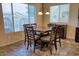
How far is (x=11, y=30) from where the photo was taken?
1.47 meters

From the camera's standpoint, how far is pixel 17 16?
1.46 metres

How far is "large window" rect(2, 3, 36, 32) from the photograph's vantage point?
1425 mm

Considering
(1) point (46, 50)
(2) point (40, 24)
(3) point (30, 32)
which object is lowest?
(1) point (46, 50)

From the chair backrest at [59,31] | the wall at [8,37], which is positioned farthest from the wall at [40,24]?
the chair backrest at [59,31]

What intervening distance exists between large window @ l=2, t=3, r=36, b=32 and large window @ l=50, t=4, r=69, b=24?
245 millimetres

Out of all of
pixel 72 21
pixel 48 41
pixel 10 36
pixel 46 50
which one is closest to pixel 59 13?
pixel 72 21

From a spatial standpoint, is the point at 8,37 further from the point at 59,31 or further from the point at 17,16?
the point at 59,31

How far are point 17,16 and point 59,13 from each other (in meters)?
0.55

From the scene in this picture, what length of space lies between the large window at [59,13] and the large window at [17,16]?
9.6 inches

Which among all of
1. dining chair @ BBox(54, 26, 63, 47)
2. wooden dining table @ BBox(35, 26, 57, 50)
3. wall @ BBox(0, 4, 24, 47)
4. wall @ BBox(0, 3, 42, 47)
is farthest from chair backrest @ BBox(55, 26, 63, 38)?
wall @ BBox(0, 4, 24, 47)

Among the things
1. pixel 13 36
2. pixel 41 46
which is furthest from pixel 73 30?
pixel 13 36

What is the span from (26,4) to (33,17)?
0.19 meters

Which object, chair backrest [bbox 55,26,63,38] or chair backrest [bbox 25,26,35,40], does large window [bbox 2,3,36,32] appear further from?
chair backrest [bbox 55,26,63,38]

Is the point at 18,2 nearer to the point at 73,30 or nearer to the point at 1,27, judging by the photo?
the point at 1,27
